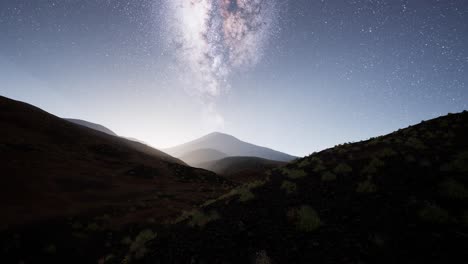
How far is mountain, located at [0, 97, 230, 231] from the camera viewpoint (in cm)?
1340

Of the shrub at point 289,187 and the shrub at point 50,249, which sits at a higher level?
the shrub at point 289,187

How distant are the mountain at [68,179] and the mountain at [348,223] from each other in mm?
9480

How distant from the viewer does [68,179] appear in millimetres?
19609

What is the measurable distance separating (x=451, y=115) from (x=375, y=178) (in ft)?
58.5

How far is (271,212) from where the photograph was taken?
7184mm

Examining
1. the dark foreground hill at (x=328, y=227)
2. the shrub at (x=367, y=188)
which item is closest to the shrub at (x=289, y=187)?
the dark foreground hill at (x=328, y=227)

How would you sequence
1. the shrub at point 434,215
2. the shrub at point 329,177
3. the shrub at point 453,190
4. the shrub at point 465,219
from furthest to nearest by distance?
the shrub at point 329,177, the shrub at point 453,190, the shrub at point 434,215, the shrub at point 465,219

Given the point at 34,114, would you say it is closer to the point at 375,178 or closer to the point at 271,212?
the point at 271,212

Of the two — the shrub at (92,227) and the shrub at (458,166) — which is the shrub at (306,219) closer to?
the shrub at (458,166)

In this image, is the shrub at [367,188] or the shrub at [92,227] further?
the shrub at [92,227]

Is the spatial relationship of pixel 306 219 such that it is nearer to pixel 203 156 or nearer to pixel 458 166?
pixel 458 166

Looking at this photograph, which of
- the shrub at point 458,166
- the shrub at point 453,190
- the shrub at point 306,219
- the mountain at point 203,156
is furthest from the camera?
the mountain at point 203,156

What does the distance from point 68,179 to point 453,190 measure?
25.8m

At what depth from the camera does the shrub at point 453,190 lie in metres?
5.29
